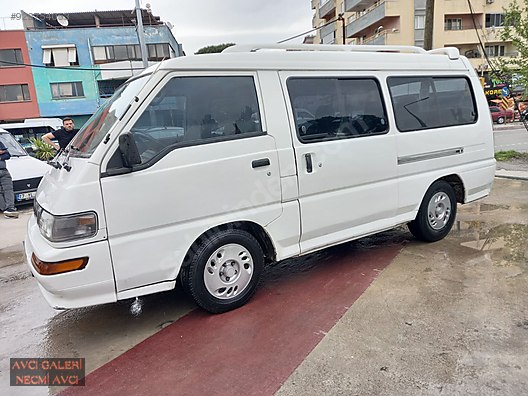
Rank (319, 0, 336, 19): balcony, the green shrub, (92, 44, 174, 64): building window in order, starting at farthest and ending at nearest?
(319, 0, 336, 19): balcony
(92, 44, 174, 64): building window
the green shrub

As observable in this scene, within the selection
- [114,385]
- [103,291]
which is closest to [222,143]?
[103,291]

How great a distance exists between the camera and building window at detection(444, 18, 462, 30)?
30859 millimetres

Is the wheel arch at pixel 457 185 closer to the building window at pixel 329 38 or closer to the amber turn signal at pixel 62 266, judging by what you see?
the amber turn signal at pixel 62 266

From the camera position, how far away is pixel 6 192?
796 cm

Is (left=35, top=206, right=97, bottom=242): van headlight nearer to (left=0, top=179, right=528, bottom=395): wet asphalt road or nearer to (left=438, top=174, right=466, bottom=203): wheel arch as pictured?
(left=0, top=179, right=528, bottom=395): wet asphalt road

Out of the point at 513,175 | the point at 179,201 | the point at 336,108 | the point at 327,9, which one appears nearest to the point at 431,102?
the point at 336,108

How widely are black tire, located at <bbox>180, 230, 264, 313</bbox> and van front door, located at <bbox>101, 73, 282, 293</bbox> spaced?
128 mm

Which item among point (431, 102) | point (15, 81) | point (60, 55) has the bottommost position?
point (431, 102)

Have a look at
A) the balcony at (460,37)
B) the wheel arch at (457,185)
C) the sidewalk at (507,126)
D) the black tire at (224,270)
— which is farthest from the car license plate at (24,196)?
the balcony at (460,37)

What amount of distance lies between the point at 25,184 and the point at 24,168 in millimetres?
398

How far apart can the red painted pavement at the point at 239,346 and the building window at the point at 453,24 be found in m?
33.4

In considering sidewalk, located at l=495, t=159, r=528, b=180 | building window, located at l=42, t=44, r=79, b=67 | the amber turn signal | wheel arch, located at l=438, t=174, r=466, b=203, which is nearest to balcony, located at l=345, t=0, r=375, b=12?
building window, located at l=42, t=44, r=79, b=67

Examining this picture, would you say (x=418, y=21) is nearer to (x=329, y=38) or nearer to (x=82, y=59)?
(x=329, y=38)

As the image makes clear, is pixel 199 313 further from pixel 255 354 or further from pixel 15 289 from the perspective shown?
pixel 15 289
